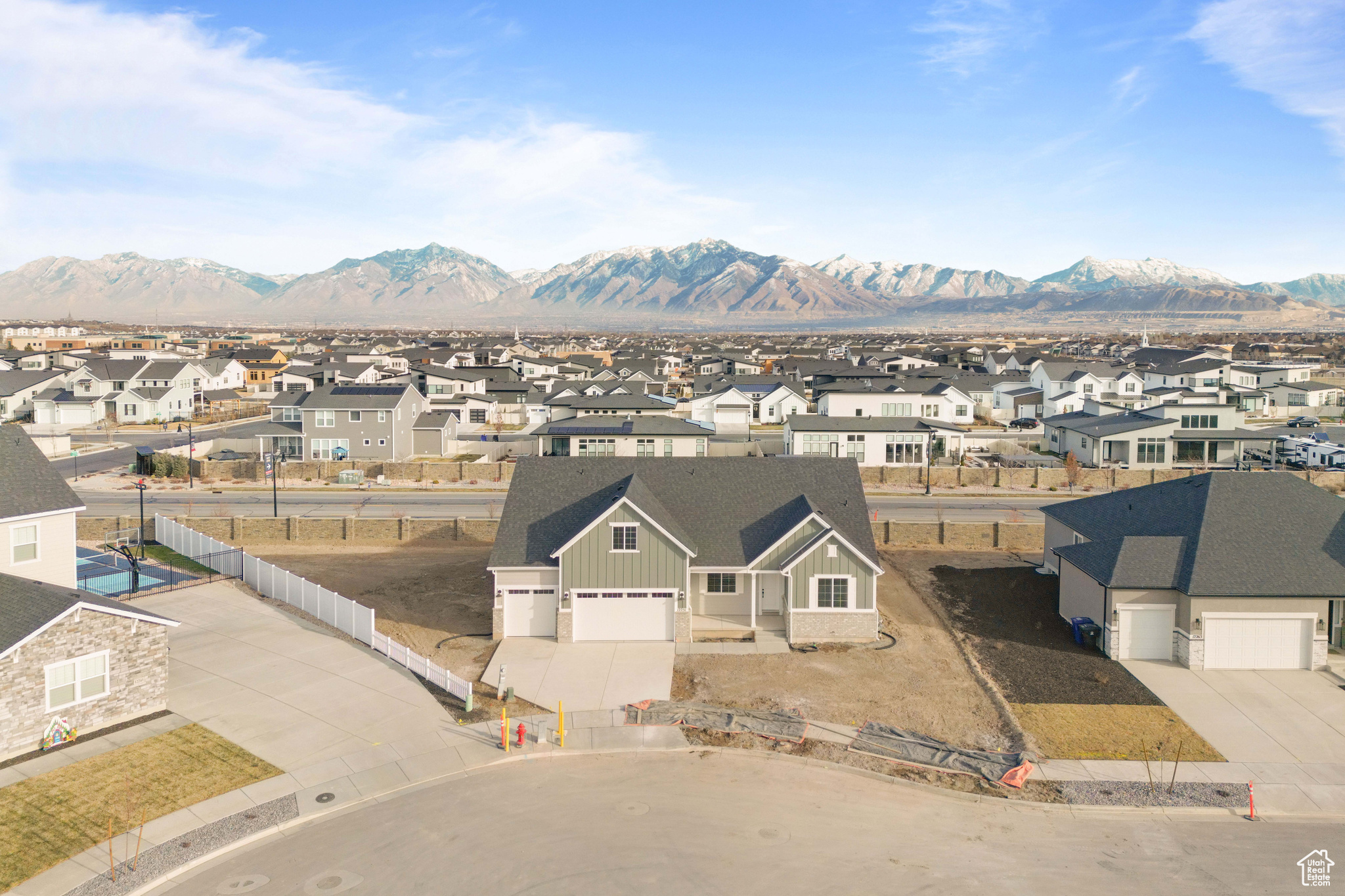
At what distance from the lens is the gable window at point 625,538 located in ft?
107

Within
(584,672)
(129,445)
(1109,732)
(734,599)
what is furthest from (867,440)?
(129,445)

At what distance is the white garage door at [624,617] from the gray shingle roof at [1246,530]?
17.7 m

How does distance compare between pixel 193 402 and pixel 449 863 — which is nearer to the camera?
pixel 449 863

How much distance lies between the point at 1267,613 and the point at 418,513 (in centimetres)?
4371

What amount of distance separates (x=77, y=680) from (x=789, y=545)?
2298 centimetres

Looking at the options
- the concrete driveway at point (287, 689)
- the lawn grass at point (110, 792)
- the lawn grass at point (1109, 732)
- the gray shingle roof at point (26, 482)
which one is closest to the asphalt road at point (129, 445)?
the gray shingle roof at point (26, 482)

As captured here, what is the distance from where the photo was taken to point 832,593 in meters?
33.2

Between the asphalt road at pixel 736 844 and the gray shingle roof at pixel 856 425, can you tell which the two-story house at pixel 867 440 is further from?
the asphalt road at pixel 736 844

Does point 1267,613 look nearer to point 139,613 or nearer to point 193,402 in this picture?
point 139,613

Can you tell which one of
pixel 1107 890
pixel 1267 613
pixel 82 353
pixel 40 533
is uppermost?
pixel 82 353

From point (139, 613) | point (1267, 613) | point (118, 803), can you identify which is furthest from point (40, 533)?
point (1267, 613)

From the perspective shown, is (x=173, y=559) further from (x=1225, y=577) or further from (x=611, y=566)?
(x=1225, y=577)

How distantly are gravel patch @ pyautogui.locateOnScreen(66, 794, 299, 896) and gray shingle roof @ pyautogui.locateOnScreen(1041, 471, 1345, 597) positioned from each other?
28.6 m

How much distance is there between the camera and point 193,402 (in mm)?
108312
